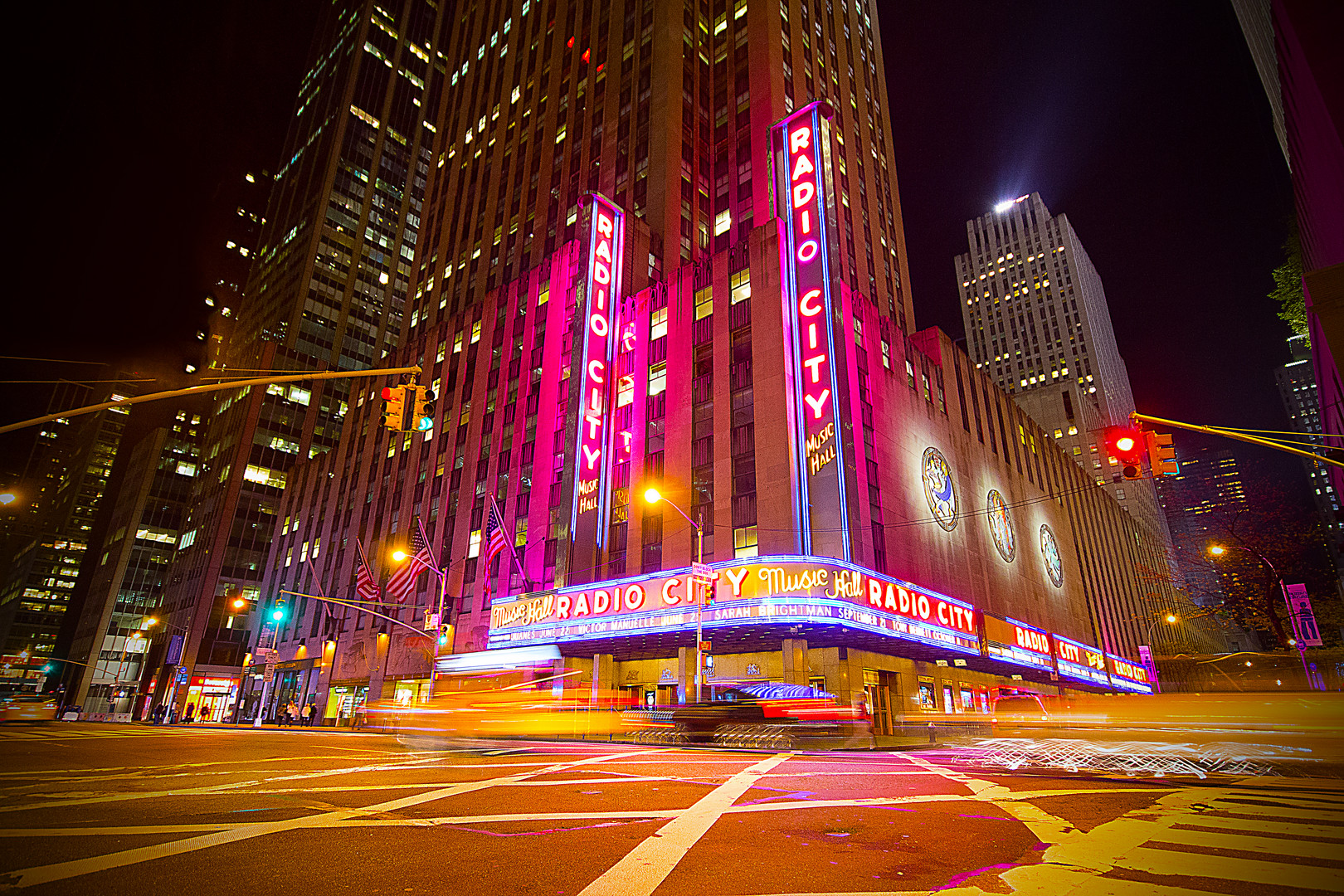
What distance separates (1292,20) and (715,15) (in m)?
60.5

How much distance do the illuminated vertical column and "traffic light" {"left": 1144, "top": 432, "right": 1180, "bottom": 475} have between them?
16.7 m

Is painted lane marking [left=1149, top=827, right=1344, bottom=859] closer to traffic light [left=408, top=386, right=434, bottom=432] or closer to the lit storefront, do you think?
traffic light [left=408, top=386, right=434, bottom=432]

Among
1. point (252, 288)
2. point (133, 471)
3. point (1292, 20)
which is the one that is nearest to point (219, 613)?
point (133, 471)

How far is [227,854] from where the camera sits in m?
6.25

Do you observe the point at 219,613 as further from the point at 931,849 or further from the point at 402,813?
the point at 931,849

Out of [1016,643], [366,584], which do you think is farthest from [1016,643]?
[366,584]

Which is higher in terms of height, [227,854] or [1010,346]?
[1010,346]

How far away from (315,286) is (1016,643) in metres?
100

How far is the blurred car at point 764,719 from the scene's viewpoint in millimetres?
20406

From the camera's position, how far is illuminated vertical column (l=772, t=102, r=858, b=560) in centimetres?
3241

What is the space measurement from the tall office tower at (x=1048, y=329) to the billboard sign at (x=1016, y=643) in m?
77.5

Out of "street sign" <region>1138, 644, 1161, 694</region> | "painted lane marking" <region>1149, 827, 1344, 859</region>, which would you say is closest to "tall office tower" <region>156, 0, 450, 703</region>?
"painted lane marking" <region>1149, 827, 1344, 859</region>

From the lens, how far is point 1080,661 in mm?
57094

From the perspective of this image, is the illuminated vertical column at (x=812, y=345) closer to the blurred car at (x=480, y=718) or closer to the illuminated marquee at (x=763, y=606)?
the illuminated marquee at (x=763, y=606)
